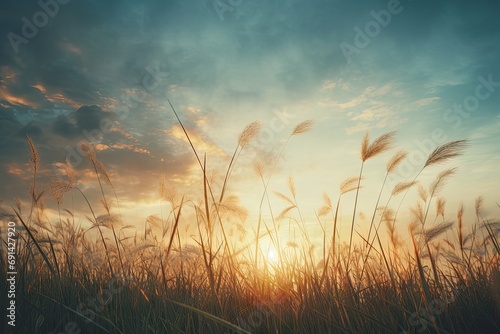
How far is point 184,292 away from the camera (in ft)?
11.1

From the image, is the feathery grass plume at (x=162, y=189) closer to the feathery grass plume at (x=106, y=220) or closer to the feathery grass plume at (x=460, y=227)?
the feathery grass plume at (x=106, y=220)

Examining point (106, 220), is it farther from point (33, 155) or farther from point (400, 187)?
point (400, 187)

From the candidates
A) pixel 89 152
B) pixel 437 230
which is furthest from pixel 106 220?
pixel 437 230

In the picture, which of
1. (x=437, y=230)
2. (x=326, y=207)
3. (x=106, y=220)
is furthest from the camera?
(x=326, y=207)

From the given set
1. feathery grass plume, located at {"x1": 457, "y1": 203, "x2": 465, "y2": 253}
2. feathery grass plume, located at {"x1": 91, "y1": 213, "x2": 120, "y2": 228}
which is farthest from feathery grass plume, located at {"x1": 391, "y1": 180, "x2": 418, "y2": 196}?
feathery grass plume, located at {"x1": 91, "y1": 213, "x2": 120, "y2": 228}

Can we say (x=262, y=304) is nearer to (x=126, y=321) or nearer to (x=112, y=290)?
(x=126, y=321)

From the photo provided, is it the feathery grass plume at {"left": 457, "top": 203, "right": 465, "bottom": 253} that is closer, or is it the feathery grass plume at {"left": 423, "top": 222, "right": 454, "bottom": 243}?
the feathery grass plume at {"left": 423, "top": 222, "right": 454, "bottom": 243}

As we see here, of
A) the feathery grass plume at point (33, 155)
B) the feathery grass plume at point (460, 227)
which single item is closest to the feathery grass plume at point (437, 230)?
the feathery grass plume at point (460, 227)

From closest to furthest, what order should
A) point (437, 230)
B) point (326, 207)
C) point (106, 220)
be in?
point (437, 230), point (106, 220), point (326, 207)

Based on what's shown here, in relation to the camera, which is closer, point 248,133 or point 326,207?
point 248,133

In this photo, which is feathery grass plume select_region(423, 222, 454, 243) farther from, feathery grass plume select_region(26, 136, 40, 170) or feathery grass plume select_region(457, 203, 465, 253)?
feathery grass plume select_region(26, 136, 40, 170)

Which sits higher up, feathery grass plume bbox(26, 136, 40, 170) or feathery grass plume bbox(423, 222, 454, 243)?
feathery grass plume bbox(26, 136, 40, 170)

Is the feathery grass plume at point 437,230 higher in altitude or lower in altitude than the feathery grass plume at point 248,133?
lower

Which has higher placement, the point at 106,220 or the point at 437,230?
the point at 106,220
